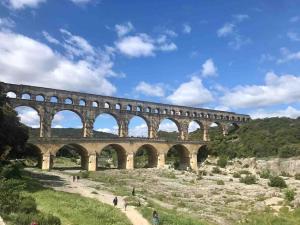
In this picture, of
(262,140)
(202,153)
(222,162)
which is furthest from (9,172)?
(262,140)

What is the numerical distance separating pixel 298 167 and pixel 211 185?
877 inches

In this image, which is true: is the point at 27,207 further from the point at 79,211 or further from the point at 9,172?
the point at 9,172

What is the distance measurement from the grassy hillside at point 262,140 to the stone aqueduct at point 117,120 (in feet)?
15.2

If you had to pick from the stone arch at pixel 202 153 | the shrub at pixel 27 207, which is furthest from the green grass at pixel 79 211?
the stone arch at pixel 202 153

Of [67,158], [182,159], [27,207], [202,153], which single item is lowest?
[27,207]

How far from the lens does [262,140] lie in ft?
263

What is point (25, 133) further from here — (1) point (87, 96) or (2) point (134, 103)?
(2) point (134, 103)

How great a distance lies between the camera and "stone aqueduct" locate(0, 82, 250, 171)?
207ft

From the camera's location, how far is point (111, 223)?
21438 mm

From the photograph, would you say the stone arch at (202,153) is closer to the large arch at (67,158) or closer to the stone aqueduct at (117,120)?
the stone aqueduct at (117,120)

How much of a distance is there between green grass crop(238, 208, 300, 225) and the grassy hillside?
134ft

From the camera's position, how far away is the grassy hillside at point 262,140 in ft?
243

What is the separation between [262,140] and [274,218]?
2148 inches

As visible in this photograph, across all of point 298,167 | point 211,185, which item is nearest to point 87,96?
point 211,185
